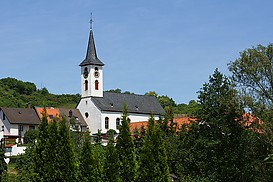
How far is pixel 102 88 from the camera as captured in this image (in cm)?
8238

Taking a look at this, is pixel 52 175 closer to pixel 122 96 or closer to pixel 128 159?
pixel 128 159

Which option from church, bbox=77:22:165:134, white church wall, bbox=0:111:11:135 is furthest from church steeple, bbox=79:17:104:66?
white church wall, bbox=0:111:11:135

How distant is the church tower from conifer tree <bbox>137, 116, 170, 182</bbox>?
54.3m

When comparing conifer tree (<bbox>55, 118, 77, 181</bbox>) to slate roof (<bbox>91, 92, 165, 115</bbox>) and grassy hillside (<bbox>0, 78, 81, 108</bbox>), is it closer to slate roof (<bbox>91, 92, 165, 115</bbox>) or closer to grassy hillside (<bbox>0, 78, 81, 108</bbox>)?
slate roof (<bbox>91, 92, 165, 115</bbox>)

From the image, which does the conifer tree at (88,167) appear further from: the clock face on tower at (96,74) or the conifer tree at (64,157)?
the clock face on tower at (96,74)

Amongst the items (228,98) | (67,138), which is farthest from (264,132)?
(67,138)

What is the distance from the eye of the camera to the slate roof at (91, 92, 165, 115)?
81125mm

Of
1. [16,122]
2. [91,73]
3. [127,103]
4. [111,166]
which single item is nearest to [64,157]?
[111,166]

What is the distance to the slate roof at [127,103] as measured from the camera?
81.1 metres

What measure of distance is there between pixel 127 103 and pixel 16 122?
17072mm

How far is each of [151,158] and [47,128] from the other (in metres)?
4.94

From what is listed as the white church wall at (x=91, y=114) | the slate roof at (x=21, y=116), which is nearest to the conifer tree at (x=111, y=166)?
the slate roof at (x=21, y=116)

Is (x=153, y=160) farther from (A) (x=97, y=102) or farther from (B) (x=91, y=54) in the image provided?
(B) (x=91, y=54)

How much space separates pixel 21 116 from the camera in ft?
251
